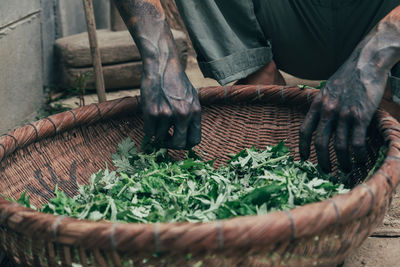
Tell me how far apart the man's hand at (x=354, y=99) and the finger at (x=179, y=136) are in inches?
12.8

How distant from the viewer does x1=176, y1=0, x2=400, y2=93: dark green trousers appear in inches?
75.8

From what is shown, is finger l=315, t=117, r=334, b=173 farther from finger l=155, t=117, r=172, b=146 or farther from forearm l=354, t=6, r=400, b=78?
finger l=155, t=117, r=172, b=146

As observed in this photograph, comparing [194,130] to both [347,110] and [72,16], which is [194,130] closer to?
[347,110]

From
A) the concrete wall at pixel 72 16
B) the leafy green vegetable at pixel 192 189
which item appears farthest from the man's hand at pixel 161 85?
the concrete wall at pixel 72 16

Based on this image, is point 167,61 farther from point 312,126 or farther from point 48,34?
point 48,34

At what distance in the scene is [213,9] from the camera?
1.98 m

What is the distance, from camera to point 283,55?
2.13 metres

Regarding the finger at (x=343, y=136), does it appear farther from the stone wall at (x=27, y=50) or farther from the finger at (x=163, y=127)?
the stone wall at (x=27, y=50)

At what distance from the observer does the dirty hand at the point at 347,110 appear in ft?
4.42

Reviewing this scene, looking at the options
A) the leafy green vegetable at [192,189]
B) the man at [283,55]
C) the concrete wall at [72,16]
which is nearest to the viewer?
the leafy green vegetable at [192,189]

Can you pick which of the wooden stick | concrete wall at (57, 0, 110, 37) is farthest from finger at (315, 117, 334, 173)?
concrete wall at (57, 0, 110, 37)

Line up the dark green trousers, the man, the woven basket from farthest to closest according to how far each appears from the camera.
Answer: the dark green trousers
the man
the woven basket

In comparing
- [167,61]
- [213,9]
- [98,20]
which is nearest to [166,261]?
[167,61]

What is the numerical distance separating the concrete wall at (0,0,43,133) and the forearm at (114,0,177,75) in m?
0.86
